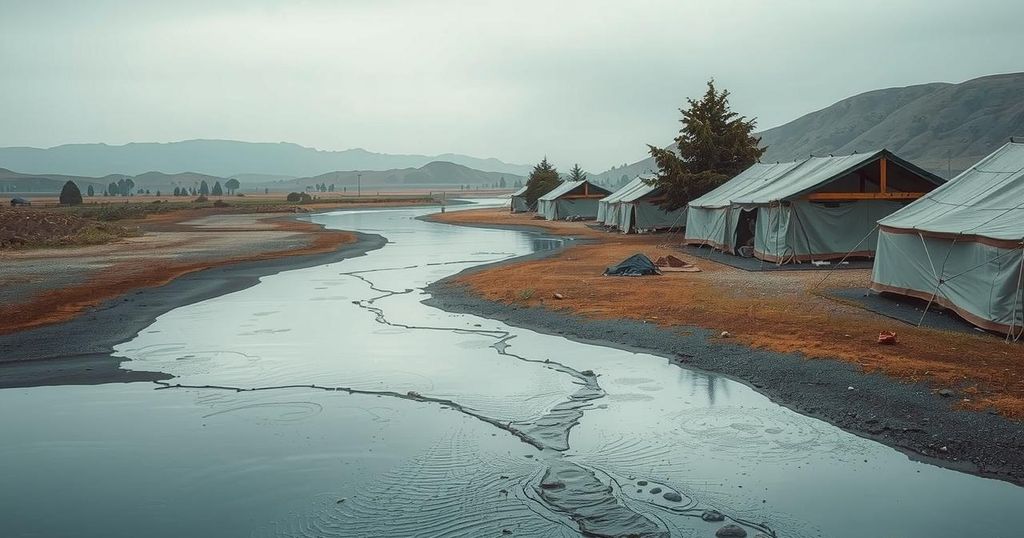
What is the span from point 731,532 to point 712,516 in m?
0.33

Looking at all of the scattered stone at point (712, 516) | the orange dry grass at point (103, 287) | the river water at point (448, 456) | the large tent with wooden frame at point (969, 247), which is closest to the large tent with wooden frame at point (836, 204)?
the large tent with wooden frame at point (969, 247)

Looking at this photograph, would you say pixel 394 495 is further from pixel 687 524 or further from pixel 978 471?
pixel 978 471

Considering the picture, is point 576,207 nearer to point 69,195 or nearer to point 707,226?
point 707,226

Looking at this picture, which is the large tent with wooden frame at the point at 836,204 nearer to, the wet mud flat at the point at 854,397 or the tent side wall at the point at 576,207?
the wet mud flat at the point at 854,397

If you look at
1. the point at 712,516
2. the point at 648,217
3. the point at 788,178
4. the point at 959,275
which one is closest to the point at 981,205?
the point at 959,275

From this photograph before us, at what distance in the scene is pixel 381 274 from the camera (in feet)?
90.3

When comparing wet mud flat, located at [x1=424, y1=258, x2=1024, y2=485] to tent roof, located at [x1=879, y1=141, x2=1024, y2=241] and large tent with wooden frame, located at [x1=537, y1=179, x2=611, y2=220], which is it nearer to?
tent roof, located at [x1=879, y1=141, x2=1024, y2=241]

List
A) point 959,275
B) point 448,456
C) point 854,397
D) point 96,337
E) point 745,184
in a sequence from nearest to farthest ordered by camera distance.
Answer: point 448,456 → point 854,397 → point 959,275 → point 96,337 → point 745,184

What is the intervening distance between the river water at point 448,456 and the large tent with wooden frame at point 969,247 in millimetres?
5059

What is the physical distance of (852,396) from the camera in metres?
10.3

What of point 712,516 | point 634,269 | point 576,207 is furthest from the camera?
point 576,207

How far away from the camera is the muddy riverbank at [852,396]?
8.34 m

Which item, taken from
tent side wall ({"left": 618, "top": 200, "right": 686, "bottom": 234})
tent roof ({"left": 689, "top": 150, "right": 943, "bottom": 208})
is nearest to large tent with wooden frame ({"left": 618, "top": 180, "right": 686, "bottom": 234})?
tent side wall ({"left": 618, "top": 200, "right": 686, "bottom": 234})

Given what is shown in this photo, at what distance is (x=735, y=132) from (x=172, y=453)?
35.3 m
